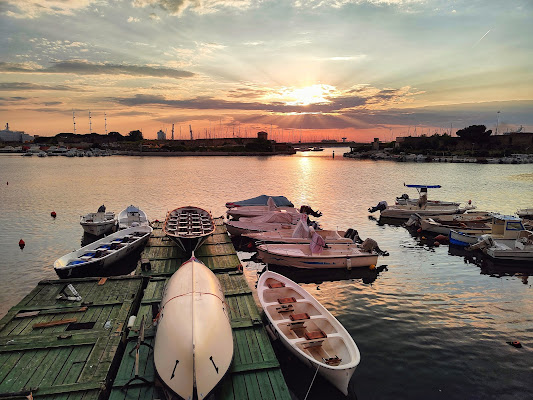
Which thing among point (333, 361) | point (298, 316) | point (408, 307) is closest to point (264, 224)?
point (408, 307)

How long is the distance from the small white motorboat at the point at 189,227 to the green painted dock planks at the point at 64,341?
232 inches

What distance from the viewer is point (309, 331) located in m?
14.1

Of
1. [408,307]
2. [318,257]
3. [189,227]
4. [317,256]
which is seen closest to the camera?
[408,307]

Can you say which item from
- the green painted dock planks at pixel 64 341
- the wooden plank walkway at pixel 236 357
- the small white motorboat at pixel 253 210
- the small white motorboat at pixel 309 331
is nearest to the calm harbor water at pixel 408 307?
the small white motorboat at pixel 309 331

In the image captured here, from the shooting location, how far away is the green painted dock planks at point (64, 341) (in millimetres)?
10305

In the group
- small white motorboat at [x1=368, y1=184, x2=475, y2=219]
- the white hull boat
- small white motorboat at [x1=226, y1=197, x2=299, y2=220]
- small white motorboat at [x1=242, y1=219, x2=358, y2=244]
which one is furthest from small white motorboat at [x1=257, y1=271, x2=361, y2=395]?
small white motorboat at [x1=368, y1=184, x2=475, y2=219]

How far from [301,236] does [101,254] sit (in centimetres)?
1510

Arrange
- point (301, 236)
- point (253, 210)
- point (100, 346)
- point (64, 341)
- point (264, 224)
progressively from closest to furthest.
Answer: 1. point (100, 346)
2. point (64, 341)
3. point (301, 236)
4. point (264, 224)
5. point (253, 210)

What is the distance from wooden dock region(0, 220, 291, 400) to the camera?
10.2 metres

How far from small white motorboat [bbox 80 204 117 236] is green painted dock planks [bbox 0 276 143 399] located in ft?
46.6

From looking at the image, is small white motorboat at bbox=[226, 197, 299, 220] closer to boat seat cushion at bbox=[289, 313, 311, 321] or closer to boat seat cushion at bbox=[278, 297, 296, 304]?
boat seat cushion at bbox=[278, 297, 296, 304]

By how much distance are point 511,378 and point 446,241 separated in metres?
22.0

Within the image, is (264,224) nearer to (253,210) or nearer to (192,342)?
(253,210)

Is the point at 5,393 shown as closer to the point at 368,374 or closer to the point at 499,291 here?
the point at 368,374
